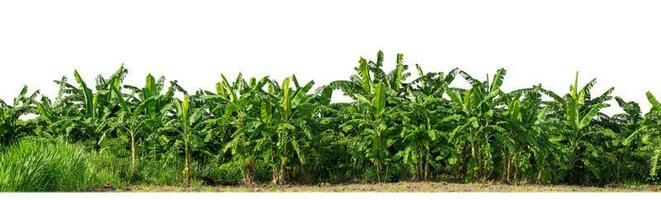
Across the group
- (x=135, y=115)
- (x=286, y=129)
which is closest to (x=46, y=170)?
(x=135, y=115)

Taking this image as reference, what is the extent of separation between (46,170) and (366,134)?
492cm

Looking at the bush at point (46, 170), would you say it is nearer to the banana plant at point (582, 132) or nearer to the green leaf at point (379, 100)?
the green leaf at point (379, 100)

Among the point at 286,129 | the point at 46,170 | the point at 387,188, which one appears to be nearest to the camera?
the point at 46,170

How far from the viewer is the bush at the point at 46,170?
437 inches

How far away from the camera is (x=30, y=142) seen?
1423cm

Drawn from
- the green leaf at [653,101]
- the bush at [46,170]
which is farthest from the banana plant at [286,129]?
the green leaf at [653,101]

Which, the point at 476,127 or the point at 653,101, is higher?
the point at 653,101

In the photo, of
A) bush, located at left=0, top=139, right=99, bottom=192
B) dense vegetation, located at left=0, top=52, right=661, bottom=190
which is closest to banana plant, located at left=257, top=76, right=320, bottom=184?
dense vegetation, located at left=0, top=52, right=661, bottom=190

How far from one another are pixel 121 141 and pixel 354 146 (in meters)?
4.08

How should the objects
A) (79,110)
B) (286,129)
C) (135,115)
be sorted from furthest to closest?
(79,110)
(135,115)
(286,129)

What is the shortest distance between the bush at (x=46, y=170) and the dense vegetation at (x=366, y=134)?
265 millimetres

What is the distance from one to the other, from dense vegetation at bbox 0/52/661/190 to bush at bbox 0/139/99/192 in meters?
0.27

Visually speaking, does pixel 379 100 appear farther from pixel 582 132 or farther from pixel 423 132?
pixel 582 132

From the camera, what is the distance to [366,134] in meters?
13.4
